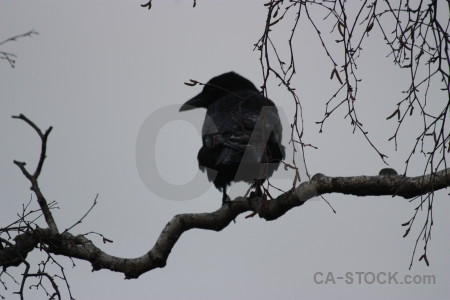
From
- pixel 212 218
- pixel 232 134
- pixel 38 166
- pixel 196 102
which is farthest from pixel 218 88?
pixel 38 166

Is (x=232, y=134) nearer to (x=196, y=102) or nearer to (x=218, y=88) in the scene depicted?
(x=218, y=88)

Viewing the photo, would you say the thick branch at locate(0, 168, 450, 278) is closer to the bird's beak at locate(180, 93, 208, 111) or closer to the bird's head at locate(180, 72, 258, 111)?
the bird's head at locate(180, 72, 258, 111)

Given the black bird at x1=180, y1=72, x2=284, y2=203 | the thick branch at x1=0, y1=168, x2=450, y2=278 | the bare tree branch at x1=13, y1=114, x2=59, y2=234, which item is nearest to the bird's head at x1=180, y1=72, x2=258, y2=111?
the black bird at x1=180, y1=72, x2=284, y2=203

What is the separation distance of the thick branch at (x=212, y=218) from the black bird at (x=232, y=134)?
0.54 meters

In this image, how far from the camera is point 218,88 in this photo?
274 inches

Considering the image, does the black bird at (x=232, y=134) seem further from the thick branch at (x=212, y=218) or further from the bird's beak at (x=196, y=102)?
the thick branch at (x=212, y=218)

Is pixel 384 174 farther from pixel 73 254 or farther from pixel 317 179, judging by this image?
pixel 73 254

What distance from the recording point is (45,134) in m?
2.17

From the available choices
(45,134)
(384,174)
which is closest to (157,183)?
(384,174)

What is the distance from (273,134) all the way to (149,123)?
1245 mm

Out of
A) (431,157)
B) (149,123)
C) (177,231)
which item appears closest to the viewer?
(431,157)

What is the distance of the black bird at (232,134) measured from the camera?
530cm

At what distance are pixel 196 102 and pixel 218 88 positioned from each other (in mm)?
589

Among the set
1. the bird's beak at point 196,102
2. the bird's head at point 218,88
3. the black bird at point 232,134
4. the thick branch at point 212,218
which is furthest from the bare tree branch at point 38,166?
the bird's beak at point 196,102
